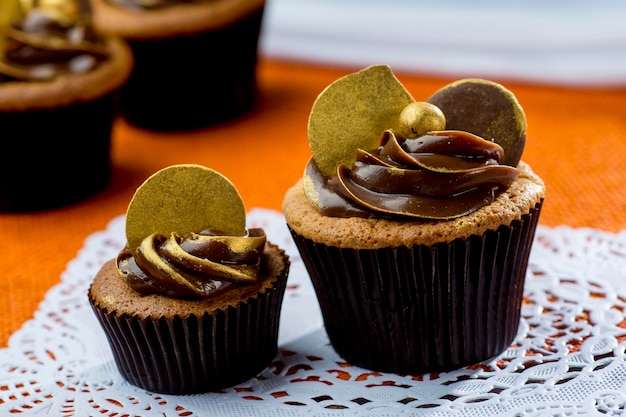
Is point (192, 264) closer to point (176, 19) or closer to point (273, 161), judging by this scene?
point (273, 161)

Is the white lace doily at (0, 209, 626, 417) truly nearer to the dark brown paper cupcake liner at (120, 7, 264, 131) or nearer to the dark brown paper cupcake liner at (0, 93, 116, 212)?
the dark brown paper cupcake liner at (0, 93, 116, 212)

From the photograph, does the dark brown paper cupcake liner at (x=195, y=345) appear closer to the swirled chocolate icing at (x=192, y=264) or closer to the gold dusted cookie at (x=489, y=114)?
the swirled chocolate icing at (x=192, y=264)

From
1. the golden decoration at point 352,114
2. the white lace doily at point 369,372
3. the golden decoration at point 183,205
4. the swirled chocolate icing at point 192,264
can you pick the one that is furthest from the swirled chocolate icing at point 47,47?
the golden decoration at point 352,114

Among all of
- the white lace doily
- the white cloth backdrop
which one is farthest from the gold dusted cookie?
the white cloth backdrop

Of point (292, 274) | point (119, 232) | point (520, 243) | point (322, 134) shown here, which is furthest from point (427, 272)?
point (119, 232)

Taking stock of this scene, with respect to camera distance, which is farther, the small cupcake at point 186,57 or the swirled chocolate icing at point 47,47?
the small cupcake at point 186,57

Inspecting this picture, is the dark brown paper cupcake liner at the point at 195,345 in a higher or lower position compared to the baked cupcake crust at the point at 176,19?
lower

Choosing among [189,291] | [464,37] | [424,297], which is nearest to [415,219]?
[424,297]
